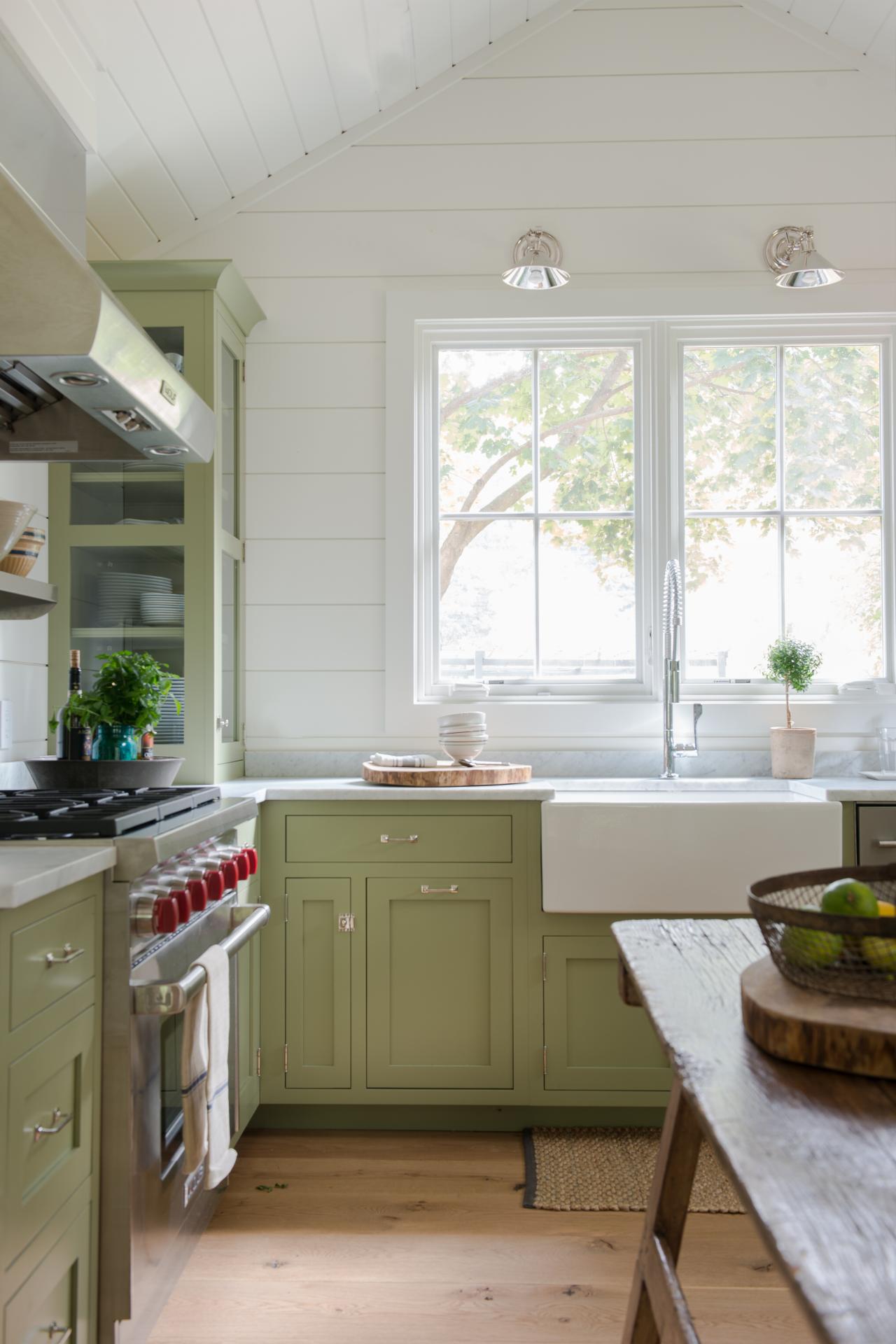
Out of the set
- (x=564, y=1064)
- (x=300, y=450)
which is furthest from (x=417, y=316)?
(x=564, y=1064)

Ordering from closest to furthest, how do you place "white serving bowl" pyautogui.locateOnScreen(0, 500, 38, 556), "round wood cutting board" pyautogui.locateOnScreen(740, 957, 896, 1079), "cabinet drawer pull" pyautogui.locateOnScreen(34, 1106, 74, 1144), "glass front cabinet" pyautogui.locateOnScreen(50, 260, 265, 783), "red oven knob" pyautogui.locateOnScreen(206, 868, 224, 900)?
"round wood cutting board" pyautogui.locateOnScreen(740, 957, 896, 1079), "cabinet drawer pull" pyautogui.locateOnScreen(34, 1106, 74, 1144), "red oven knob" pyautogui.locateOnScreen(206, 868, 224, 900), "white serving bowl" pyautogui.locateOnScreen(0, 500, 38, 556), "glass front cabinet" pyautogui.locateOnScreen(50, 260, 265, 783)

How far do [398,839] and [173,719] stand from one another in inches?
28.4

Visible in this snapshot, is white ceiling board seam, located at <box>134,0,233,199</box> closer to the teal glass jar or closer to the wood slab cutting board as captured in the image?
the teal glass jar

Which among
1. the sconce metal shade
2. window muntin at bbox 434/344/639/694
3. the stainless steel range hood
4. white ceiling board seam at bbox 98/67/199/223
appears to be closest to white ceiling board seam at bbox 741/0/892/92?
the sconce metal shade

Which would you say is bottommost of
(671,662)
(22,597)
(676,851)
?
(676,851)

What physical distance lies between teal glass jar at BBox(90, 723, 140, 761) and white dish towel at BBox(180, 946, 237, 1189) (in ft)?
2.58

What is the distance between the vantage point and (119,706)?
2562 millimetres

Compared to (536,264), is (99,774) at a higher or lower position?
lower

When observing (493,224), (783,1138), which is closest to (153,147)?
(493,224)

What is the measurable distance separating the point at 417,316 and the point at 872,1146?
9.82ft

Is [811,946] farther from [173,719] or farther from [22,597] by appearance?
[173,719]

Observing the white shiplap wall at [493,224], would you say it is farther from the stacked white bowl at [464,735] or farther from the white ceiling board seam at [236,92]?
the stacked white bowl at [464,735]

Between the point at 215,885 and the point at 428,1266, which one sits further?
the point at 428,1266

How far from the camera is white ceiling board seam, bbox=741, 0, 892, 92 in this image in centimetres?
326
